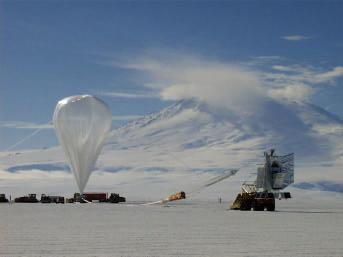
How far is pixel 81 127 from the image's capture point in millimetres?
107500

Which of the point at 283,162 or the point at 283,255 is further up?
the point at 283,162

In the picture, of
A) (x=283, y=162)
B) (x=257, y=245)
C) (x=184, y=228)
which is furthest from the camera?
(x=283, y=162)

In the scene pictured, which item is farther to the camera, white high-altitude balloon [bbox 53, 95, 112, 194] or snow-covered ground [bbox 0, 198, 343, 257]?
white high-altitude balloon [bbox 53, 95, 112, 194]

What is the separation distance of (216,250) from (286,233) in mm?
12120

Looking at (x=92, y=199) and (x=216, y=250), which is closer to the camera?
(x=216, y=250)

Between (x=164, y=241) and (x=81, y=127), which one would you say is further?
(x=81, y=127)

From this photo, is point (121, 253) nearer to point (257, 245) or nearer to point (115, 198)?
point (257, 245)

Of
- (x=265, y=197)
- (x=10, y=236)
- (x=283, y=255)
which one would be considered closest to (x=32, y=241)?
(x=10, y=236)

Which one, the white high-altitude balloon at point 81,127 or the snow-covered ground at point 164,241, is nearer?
the snow-covered ground at point 164,241

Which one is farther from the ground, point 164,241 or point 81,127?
point 81,127

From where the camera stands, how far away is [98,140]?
4375 inches

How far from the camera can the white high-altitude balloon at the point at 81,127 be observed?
108 m

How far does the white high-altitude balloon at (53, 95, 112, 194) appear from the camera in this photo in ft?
353

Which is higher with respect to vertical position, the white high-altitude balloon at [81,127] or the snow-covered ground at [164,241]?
the white high-altitude balloon at [81,127]
